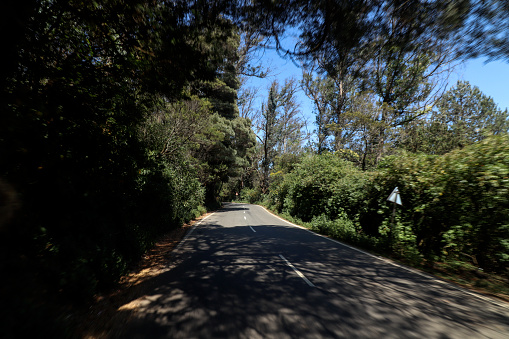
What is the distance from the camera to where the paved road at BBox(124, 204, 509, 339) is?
2.81 metres

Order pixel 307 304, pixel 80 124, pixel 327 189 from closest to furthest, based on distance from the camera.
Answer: pixel 307 304, pixel 80 124, pixel 327 189

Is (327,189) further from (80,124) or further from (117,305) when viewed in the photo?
(80,124)

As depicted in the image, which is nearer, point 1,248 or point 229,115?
point 1,248

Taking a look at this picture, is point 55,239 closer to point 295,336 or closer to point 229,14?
point 295,336

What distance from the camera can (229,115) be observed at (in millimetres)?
24578

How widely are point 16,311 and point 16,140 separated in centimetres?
221

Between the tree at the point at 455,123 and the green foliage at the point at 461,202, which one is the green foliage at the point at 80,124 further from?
the tree at the point at 455,123

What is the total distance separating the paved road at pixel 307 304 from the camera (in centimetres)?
281

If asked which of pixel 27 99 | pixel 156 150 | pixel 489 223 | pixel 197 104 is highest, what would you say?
pixel 197 104

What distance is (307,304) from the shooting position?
3467 millimetres

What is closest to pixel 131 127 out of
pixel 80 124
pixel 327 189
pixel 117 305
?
pixel 80 124

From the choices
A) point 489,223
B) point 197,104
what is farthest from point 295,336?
point 197,104

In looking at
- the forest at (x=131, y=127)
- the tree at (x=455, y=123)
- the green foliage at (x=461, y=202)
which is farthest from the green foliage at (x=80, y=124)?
the tree at (x=455, y=123)

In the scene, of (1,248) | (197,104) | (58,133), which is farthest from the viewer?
(197,104)
